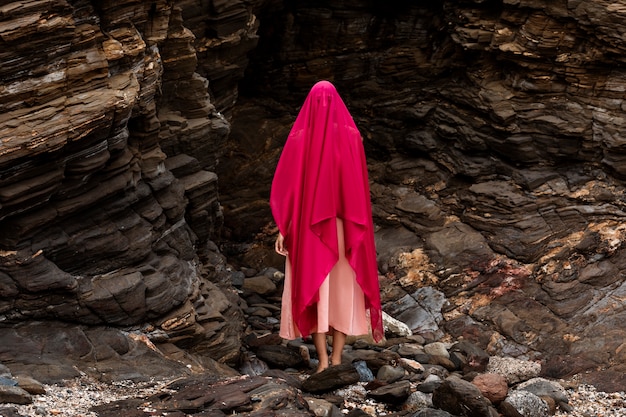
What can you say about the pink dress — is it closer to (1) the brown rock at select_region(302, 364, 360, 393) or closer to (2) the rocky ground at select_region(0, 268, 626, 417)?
(2) the rocky ground at select_region(0, 268, 626, 417)

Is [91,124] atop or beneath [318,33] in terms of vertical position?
atop

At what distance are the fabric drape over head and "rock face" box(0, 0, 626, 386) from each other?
1377mm

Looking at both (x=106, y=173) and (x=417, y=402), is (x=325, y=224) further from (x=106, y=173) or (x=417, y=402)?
(x=106, y=173)

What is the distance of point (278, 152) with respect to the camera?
1307 cm

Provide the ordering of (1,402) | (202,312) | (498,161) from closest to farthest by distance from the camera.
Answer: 1. (1,402)
2. (202,312)
3. (498,161)

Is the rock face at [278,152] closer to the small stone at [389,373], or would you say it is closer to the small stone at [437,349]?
the small stone at [437,349]

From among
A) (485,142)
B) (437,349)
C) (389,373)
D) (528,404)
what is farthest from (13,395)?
(485,142)

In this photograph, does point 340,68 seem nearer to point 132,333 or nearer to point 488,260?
point 488,260

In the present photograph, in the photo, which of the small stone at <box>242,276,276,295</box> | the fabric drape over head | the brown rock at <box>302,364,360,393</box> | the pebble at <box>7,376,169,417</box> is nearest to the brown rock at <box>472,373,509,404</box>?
the brown rock at <box>302,364,360,393</box>

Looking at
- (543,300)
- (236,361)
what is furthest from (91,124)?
(543,300)

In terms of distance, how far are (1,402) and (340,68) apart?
8266 mm

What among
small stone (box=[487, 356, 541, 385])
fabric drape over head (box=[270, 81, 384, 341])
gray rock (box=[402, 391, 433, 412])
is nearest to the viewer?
gray rock (box=[402, 391, 433, 412])

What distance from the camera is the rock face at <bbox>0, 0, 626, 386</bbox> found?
6.94 metres

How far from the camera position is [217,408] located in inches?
226
